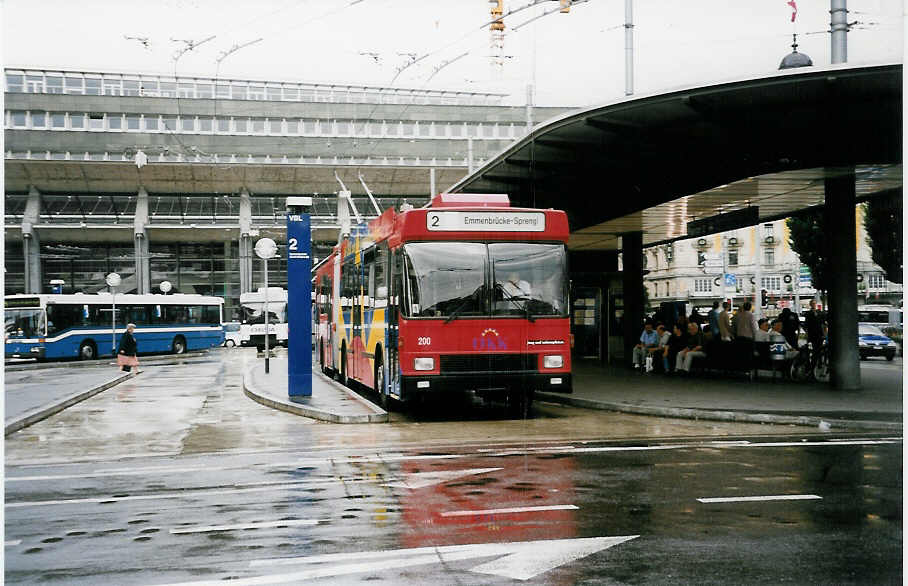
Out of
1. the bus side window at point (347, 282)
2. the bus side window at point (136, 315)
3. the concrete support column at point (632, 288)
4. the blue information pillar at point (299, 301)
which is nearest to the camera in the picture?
the blue information pillar at point (299, 301)

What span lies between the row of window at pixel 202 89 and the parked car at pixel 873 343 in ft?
60.7

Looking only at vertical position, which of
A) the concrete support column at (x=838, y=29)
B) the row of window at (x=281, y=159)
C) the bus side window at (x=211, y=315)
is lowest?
the bus side window at (x=211, y=315)

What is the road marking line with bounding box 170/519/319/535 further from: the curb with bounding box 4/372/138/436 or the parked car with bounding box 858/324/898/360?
the parked car with bounding box 858/324/898/360

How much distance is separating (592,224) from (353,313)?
10.3 m

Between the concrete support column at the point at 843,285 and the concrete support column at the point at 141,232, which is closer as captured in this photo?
the concrete support column at the point at 843,285

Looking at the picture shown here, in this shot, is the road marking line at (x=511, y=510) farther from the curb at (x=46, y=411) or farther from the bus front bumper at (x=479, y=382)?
the curb at (x=46, y=411)

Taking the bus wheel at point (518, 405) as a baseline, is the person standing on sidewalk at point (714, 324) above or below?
above

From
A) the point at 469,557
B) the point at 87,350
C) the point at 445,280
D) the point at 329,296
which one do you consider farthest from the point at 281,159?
the point at 469,557

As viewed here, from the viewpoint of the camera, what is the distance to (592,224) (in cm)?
2734

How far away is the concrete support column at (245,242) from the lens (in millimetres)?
27481

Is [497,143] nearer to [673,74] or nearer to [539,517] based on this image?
[673,74]

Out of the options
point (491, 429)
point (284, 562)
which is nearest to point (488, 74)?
point (491, 429)

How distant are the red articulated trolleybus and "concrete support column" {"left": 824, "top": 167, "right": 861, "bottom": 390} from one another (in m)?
6.82

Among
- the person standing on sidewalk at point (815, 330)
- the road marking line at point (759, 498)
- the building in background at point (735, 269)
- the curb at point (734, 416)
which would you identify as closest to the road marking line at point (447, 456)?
the curb at point (734, 416)
